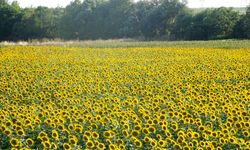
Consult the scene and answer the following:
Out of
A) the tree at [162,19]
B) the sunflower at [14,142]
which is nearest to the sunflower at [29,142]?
the sunflower at [14,142]

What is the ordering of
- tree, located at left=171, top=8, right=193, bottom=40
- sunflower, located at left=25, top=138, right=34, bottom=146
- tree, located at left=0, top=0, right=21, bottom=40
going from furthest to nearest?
tree, located at left=0, top=0, right=21, bottom=40 → tree, located at left=171, top=8, right=193, bottom=40 → sunflower, located at left=25, top=138, right=34, bottom=146

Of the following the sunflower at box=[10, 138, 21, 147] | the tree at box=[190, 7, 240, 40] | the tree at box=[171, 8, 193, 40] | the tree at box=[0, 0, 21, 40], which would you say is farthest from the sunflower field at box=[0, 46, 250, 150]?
the tree at box=[0, 0, 21, 40]

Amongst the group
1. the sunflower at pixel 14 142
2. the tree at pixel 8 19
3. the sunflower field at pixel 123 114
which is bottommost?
the sunflower field at pixel 123 114

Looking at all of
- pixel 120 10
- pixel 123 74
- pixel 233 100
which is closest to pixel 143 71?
pixel 123 74

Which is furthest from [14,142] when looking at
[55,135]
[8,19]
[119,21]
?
[8,19]

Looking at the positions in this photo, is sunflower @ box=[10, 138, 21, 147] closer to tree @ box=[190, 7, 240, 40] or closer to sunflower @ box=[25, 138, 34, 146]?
sunflower @ box=[25, 138, 34, 146]

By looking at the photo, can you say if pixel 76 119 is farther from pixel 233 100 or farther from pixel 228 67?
pixel 228 67

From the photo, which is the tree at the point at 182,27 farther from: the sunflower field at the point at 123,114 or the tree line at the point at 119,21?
the sunflower field at the point at 123,114

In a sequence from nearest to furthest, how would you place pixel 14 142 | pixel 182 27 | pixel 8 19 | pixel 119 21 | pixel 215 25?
1. pixel 14 142
2. pixel 215 25
3. pixel 182 27
4. pixel 8 19
5. pixel 119 21

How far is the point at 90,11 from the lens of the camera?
228 feet

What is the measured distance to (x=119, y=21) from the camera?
67125 mm

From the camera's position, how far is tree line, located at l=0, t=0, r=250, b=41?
172 feet

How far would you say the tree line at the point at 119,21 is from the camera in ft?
172

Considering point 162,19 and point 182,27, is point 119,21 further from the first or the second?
point 182,27
